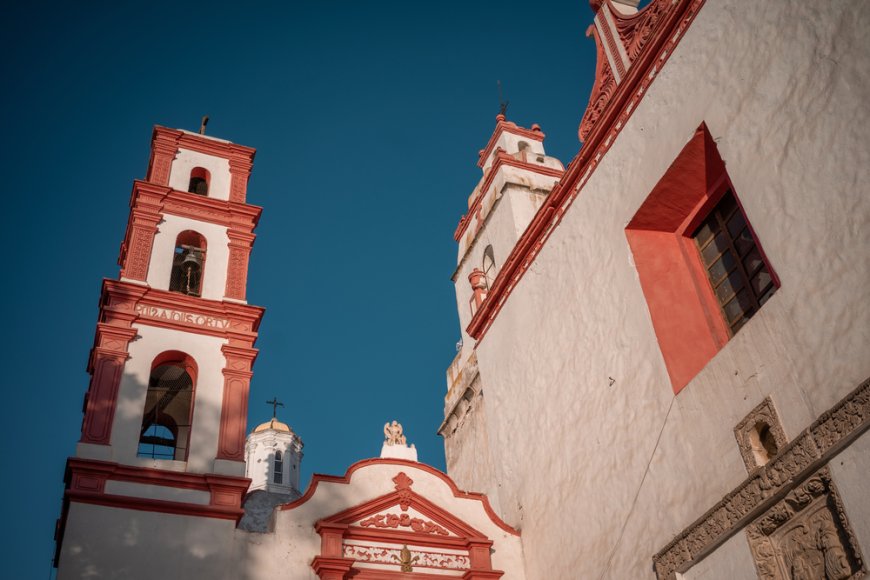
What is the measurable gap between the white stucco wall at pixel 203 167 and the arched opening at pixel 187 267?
37.7 inches

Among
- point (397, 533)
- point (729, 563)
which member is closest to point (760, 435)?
point (729, 563)

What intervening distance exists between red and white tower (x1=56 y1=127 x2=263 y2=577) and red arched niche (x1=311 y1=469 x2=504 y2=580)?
1207 millimetres

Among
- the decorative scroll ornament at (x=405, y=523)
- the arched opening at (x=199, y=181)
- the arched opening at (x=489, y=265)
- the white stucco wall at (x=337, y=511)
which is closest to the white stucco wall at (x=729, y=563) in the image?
the white stucco wall at (x=337, y=511)

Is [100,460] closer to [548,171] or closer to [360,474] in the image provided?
[360,474]

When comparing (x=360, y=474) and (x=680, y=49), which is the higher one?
(x=680, y=49)

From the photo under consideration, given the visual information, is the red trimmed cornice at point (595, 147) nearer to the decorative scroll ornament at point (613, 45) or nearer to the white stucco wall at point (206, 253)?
the decorative scroll ornament at point (613, 45)

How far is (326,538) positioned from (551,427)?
118 inches

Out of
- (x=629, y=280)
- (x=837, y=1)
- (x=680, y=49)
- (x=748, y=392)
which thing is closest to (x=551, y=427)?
(x=629, y=280)

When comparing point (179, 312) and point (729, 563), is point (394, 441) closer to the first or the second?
point (179, 312)

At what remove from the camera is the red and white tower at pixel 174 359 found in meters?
10.0

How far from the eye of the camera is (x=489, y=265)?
50.8 feet

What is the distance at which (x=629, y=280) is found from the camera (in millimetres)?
9641

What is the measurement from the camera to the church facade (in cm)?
684

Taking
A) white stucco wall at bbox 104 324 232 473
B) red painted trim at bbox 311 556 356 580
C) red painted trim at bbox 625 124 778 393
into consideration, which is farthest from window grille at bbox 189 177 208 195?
red painted trim at bbox 625 124 778 393
